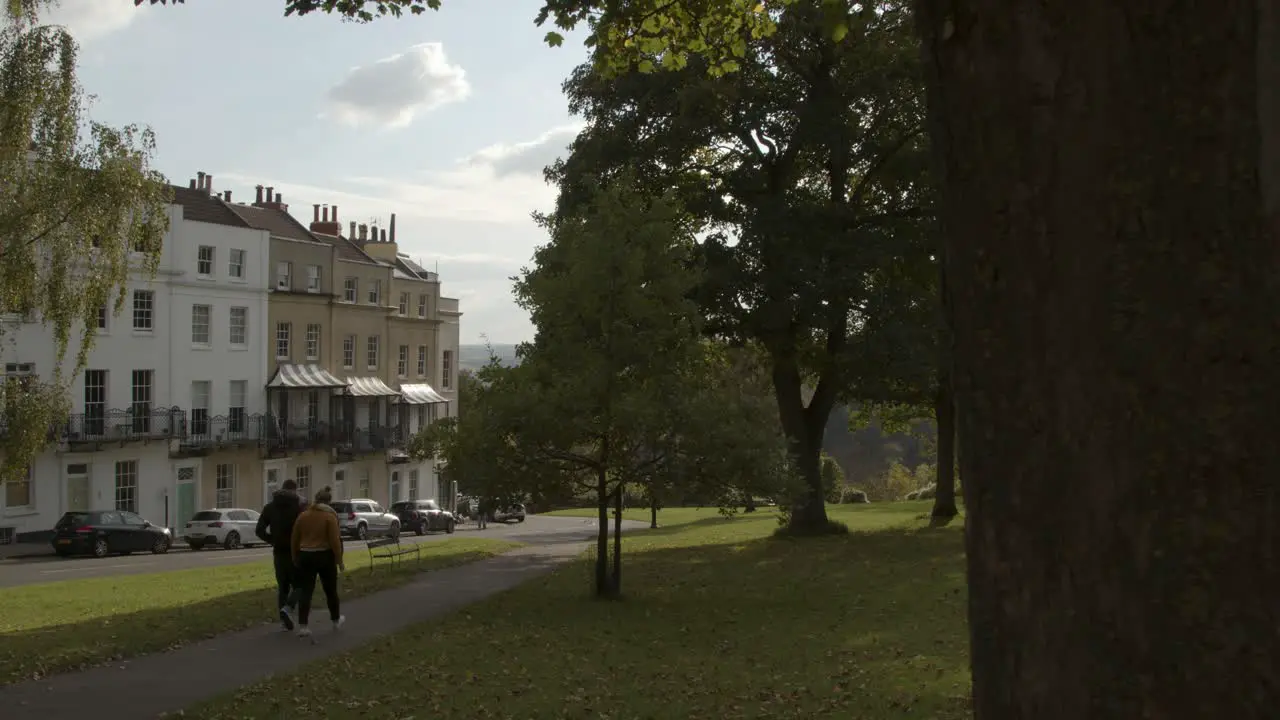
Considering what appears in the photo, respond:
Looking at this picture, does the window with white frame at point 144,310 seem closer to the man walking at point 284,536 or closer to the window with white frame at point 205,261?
the window with white frame at point 205,261

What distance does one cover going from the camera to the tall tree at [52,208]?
25844mm

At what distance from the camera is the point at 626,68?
13086 mm

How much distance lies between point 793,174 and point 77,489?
30.2m

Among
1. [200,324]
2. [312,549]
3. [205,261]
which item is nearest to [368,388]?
[200,324]

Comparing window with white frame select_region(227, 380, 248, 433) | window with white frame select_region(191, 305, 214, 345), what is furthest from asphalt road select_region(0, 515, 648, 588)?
window with white frame select_region(191, 305, 214, 345)

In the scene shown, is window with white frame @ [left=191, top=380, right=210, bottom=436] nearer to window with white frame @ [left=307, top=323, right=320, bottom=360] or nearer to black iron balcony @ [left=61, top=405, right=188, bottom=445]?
black iron balcony @ [left=61, top=405, right=188, bottom=445]

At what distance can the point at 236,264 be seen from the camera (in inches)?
2206

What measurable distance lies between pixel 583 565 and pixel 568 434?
32.1ft

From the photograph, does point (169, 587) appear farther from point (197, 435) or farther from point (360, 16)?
point (197, 435)

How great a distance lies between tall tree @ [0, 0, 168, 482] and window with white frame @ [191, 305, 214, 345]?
2375 centimetres

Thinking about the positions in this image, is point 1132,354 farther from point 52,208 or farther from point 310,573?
point 52,208

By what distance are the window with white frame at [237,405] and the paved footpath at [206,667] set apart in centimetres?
3691

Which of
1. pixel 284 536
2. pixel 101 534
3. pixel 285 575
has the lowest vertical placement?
pixel 101 534

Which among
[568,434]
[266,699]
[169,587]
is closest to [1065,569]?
[266,699]
